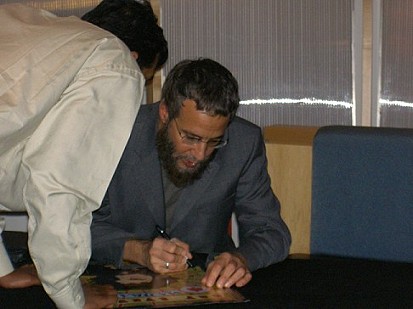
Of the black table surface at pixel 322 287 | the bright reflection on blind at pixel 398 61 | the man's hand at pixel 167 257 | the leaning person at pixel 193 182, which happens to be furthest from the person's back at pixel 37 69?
the bright reflection on blind at pixel 398 61

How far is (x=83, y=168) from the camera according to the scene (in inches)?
72.2

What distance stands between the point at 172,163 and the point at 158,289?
587 millimetres

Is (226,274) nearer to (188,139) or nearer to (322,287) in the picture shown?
(322,287)

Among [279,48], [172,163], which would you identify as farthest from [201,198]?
[279,48]

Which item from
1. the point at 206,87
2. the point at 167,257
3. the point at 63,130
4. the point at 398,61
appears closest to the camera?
the point at 63,130

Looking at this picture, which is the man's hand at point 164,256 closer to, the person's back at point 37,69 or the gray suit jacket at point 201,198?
the gray suit jacket at point 201,198

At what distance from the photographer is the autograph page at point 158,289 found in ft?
6.96

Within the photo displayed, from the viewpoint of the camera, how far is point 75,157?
1817mm

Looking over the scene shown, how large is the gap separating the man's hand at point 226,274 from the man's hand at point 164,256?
96 millimetres

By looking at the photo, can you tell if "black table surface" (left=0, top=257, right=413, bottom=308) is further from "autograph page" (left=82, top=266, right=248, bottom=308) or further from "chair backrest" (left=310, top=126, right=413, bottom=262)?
"chair backrest" (left=310, top=126, right=413, bottom=262)

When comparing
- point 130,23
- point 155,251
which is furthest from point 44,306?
point 130,23

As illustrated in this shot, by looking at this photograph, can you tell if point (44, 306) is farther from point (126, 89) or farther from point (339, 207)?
point (339, 207)

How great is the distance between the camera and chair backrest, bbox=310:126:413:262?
2.80 metres

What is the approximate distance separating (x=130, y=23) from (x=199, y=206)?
0.83 metres
